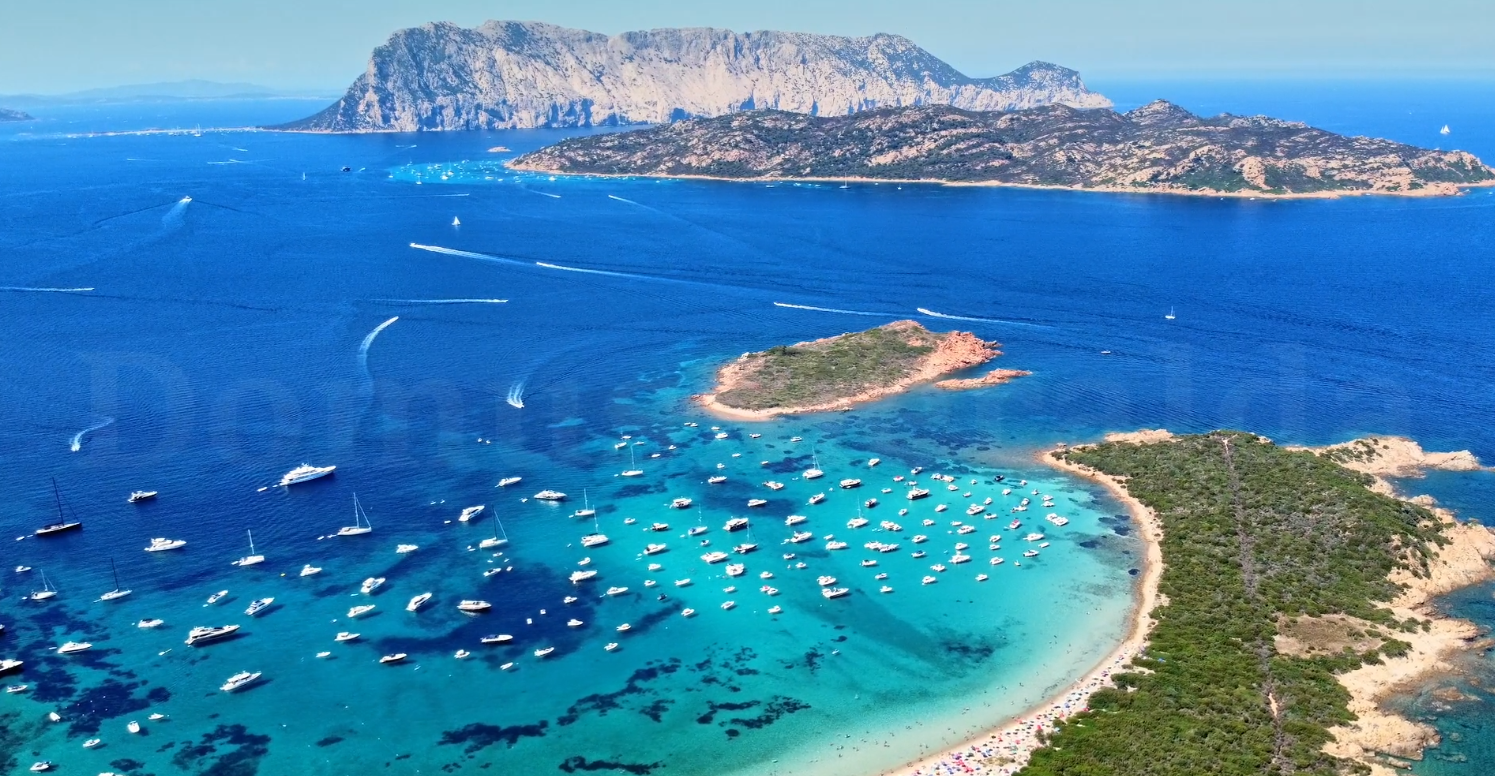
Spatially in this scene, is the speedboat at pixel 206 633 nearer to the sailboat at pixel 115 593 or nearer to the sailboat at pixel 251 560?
the sailboat at pixel 115 593

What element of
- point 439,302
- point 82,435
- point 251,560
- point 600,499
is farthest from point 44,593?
point 439,302

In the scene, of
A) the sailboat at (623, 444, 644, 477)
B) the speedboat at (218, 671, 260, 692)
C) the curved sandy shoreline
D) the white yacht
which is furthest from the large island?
the speedboat at (218, 671, 260, 692)

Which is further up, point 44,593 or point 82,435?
point 82,435

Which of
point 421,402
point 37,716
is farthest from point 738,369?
point 37,716

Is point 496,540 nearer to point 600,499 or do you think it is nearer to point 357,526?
point 600,499

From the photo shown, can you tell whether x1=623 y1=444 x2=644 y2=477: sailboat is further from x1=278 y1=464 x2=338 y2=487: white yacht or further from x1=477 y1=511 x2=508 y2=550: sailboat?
x1=278 y1=464 x2=338 y2=487: white yacht
